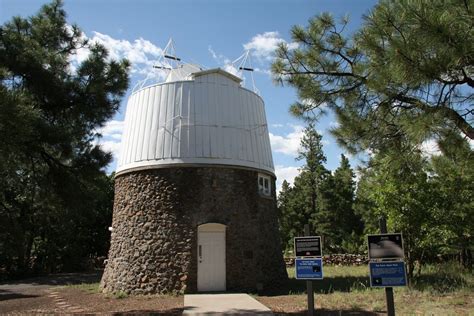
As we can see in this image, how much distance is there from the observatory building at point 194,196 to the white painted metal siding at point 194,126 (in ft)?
0.12

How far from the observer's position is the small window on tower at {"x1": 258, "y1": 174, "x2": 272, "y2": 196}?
51.8ft

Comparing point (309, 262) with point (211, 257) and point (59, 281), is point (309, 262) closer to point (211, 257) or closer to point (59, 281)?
point (211, 257)

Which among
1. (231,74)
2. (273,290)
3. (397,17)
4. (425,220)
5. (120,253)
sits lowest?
(273,290)

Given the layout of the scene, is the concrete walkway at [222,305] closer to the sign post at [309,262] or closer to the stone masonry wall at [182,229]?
the stone masonry wall at [182,229]

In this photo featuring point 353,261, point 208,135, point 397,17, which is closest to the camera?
point 397,17

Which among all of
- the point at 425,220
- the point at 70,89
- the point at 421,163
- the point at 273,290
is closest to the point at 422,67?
the point at 421,163

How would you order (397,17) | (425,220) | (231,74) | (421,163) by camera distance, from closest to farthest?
(397,17) < (421,163) < (425,220) < (231,74)

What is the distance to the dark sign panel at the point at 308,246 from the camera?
8070 mm

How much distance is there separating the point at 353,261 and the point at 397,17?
22616 millimetres

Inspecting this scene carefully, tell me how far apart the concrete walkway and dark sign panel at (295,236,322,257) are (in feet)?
8.19

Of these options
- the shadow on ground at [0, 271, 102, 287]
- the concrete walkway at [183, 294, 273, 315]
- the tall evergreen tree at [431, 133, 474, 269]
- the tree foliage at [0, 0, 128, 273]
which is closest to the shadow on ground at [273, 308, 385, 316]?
the concrete walkway at [183, 294, 273, 315]

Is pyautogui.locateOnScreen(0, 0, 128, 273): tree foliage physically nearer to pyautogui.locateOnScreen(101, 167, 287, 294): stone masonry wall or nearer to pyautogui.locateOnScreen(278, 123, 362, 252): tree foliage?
pyautogui.locateOnScreen(101, 167, 287, 294): stone masonry wall

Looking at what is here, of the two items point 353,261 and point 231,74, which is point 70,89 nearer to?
point 231,74

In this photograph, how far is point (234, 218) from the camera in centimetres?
1445
